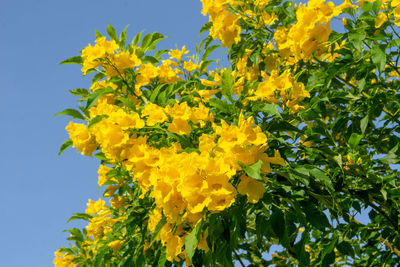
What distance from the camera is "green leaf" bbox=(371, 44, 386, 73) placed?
6.60 ft

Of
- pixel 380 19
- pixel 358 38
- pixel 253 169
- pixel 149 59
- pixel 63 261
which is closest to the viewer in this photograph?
pixel 253 169

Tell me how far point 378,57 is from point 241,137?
3.00 feet

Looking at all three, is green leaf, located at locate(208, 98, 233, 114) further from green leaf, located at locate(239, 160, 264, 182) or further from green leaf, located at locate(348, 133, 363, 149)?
green leaf, located at locate(348, 133, 363, 149)

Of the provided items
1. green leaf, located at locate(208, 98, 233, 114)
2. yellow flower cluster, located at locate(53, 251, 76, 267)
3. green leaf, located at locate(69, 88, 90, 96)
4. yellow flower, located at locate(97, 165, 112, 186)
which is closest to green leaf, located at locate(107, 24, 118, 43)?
green leaf, located at locate(69, 88, 90, 96)

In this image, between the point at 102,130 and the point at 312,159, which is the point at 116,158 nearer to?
the point at 102,130

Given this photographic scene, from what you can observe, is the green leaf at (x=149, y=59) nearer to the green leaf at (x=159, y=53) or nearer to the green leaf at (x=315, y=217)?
the green leaf at (x=159, y=53)

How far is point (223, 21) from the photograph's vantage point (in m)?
2.63

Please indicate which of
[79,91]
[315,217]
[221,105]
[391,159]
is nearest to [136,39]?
[79,91]

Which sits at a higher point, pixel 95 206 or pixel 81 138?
pixel 95 206

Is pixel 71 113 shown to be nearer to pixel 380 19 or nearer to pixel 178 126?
pixel 178 126

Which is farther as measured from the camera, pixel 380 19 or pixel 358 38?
pixel 380 19

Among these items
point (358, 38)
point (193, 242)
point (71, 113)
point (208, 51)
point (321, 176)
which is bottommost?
point (193, 242)

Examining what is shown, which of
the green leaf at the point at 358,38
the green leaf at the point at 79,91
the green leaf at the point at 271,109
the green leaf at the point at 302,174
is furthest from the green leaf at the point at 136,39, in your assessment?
the green leaf at the point at 302,174

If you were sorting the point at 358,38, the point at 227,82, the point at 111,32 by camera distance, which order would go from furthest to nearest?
the point at 111,32 < the point at 358,38 < the point at 227,82
